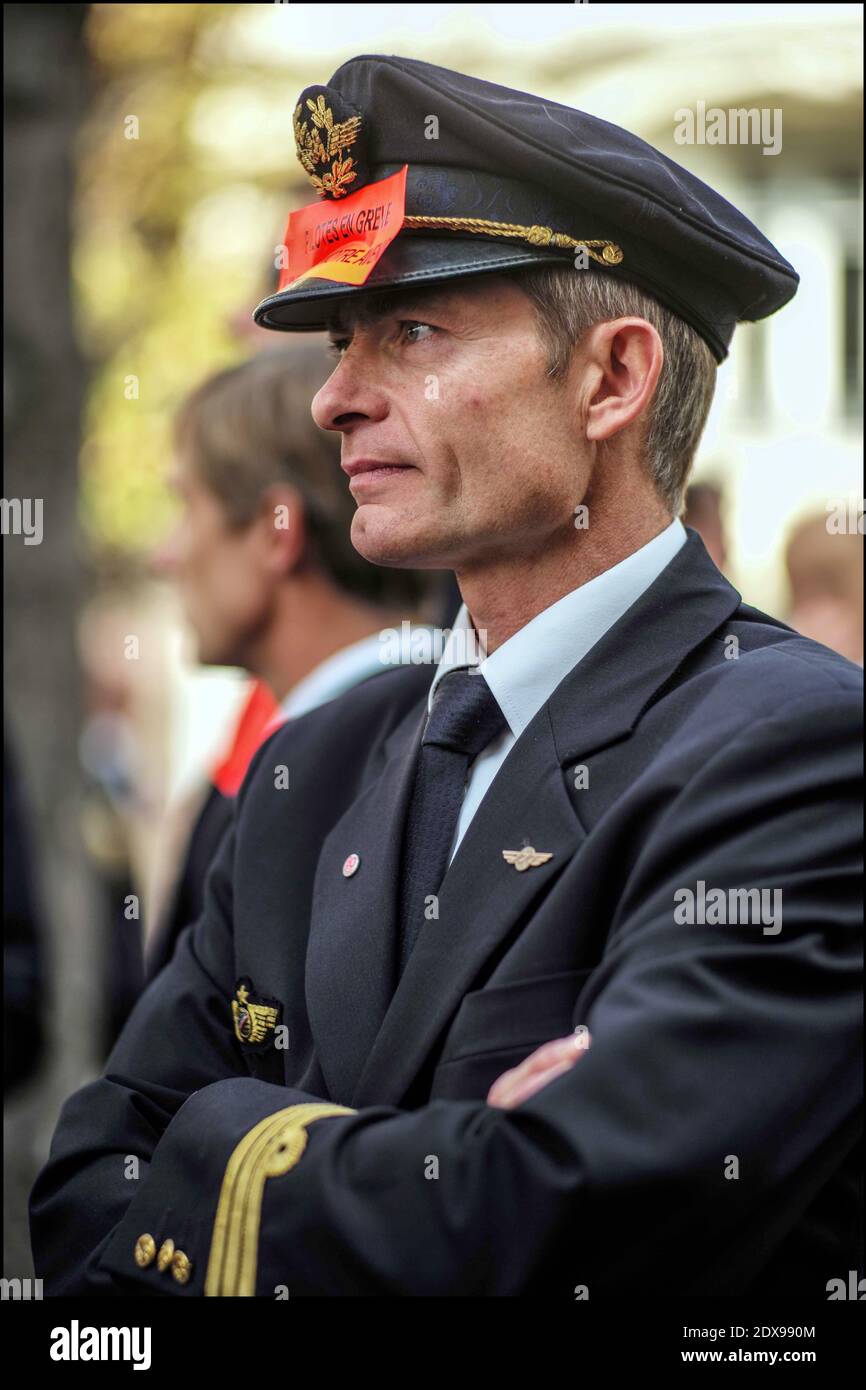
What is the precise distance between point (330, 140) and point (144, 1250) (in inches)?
64.1

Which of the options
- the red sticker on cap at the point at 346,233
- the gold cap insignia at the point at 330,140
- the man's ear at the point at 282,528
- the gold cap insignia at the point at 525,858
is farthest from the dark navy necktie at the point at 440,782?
the man's ear at the point at 282,528

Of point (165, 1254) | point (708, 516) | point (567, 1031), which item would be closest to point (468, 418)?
point (567, 1031)

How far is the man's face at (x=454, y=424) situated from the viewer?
268cm

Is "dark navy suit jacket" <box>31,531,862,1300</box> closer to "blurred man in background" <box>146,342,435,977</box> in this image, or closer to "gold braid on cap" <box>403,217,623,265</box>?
"gold braid on cap" <box>403,217,623,265</box>

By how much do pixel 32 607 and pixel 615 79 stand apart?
8790 millimetres

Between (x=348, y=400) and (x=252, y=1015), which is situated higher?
(x=348, y=400)

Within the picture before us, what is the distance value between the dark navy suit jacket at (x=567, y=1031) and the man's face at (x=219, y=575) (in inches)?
73.3

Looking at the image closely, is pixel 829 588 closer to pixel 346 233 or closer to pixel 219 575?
pixel 219 575

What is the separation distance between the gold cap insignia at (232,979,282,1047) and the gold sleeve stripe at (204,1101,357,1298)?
0.42 metres

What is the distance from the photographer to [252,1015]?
9.11 feet

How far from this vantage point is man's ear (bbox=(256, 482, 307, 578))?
Answer: 4.62 meters

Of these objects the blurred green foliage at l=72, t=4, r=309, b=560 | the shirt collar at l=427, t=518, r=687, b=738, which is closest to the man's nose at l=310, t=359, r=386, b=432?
the shirt collar at l=427, t=518, r=687, b=738

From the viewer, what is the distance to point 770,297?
295cm
